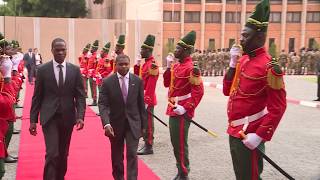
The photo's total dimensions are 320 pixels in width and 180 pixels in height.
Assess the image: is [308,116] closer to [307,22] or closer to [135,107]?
[135,107]

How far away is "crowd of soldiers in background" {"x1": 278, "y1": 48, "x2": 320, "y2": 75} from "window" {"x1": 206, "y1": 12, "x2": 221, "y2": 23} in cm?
1880

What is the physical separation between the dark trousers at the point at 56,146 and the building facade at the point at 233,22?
46057mm

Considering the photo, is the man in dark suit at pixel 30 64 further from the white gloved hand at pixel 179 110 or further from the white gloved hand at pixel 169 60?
the white gloved hand at pixel 179 110

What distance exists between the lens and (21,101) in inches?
701

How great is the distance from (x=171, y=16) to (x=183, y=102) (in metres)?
45.8

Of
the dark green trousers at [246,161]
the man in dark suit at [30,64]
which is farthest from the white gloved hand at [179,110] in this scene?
Answer: the man in dark suit at [30,64]

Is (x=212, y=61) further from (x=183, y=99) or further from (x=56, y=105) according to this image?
(x=56, y=105)

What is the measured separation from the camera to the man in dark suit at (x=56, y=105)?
6016 millimetres

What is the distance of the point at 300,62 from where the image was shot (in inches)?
1403

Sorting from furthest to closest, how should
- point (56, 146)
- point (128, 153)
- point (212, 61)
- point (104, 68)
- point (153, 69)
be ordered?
point (212, 61) → point (104, 68) → point (153, 69) → point (128, 153) → point (56, 146)

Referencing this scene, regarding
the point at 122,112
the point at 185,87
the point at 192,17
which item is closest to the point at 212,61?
the point at 192,17

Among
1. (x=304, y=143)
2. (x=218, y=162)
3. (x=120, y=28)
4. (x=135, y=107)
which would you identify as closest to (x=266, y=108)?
(x=135, y=107)

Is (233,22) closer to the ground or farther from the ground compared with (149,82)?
farther from the ground

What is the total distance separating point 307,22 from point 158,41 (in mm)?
18319
